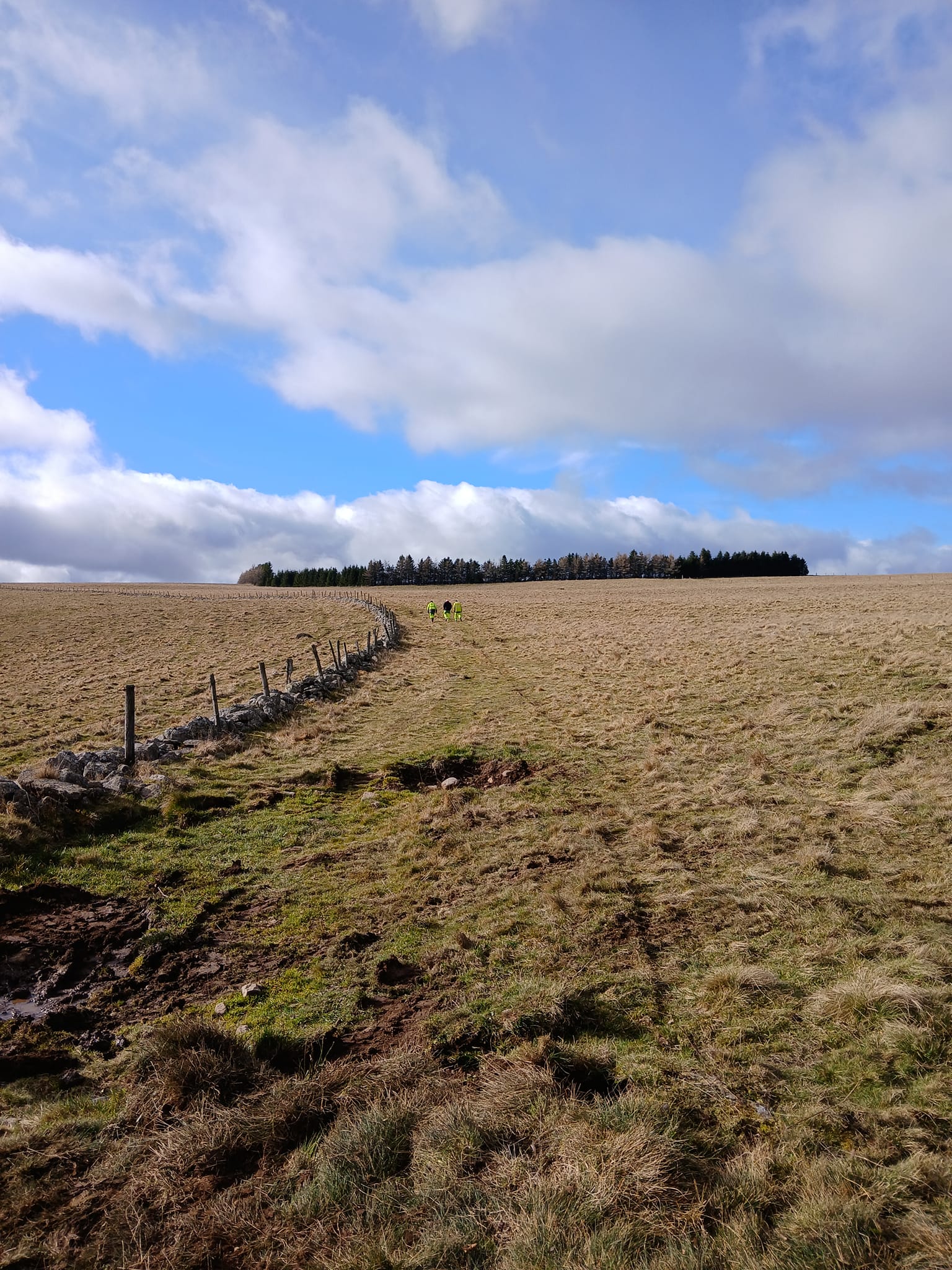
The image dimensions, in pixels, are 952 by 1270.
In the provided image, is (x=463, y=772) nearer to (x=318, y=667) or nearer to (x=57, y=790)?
(x=57, y=790)

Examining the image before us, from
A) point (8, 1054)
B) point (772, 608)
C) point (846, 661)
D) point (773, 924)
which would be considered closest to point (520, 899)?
point (773, 924)

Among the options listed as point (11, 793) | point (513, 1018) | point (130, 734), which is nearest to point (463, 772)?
point (130, 734)

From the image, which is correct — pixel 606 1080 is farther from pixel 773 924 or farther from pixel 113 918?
pixel 113 918

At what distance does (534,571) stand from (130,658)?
119856 mm

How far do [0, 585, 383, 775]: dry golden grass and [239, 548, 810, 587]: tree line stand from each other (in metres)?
79.6

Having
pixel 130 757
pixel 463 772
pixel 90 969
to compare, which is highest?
pixel 130 757

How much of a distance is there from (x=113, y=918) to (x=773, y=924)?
25.4ft

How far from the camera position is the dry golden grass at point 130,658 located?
18016 millimetres

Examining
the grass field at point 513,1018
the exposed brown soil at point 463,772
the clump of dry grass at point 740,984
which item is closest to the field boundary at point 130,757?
the grass field at point 513,1018

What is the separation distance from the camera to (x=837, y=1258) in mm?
3330

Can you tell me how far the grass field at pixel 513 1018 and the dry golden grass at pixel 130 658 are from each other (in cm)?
650

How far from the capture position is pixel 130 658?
31.9 meters

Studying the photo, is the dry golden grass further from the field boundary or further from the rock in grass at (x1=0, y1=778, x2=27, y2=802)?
the rock in grass at (x1=0, y1=778, x2=27, y2=802)

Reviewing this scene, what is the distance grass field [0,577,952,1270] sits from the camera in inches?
145
